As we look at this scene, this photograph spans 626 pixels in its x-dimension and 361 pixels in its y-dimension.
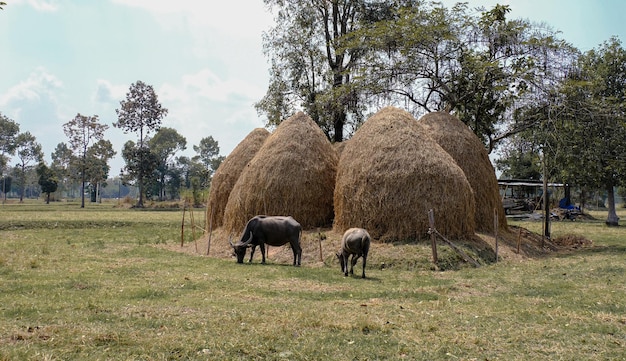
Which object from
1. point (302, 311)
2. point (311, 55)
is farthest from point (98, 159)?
point (302, 311)

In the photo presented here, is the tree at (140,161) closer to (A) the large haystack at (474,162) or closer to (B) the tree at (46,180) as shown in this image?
(B) the tree at (46,180)

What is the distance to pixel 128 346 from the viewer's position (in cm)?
697

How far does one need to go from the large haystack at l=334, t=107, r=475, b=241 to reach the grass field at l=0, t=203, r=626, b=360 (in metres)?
2.00

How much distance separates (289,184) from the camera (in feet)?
64.2

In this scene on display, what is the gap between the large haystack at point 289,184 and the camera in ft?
64.2

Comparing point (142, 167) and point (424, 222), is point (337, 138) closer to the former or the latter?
point (424, 222)

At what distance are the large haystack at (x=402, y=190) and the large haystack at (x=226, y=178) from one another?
20.4 feet

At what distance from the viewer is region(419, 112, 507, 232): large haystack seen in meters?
20.0

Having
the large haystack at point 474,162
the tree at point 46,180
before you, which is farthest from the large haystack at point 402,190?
the tree at point 46,180

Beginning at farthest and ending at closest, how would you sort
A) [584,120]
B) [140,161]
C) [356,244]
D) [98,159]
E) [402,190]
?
[98,159] → [140,161] → [584,120] → [402,190] → [356,244]

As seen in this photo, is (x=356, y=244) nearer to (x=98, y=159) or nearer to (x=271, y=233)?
(x=271, y=233)

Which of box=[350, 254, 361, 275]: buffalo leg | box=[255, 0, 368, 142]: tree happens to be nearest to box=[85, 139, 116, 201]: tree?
box=[255, 0, 368, 142]: tree

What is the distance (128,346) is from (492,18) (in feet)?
69.9

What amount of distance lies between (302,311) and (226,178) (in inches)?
579
